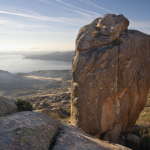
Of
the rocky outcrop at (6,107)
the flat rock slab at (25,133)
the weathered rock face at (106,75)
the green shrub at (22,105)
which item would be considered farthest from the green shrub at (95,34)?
the flat rock slab at (25,133)

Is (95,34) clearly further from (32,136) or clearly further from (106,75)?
(32,136)

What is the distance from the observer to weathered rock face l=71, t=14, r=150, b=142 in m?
7.71

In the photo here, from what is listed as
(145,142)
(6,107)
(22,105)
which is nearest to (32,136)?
(6,107)

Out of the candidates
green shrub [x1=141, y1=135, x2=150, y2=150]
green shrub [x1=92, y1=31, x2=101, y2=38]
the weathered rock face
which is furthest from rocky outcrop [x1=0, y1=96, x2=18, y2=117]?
green shrub [x1=141, y1=135, x2=150, y2=150]

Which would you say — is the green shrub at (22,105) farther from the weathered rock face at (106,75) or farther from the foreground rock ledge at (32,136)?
the weathered rock face at (106,75)

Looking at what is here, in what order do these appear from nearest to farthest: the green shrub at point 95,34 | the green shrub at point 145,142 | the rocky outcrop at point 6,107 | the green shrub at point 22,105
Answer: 1. the rocky outcrop at point 6,107
2. the green shrub at point 22,105
3. the green shrub at point 95,34
4. the green shrub at point 145,142

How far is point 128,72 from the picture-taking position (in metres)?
8.10

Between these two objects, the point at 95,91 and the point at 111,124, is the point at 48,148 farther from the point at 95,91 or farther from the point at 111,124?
the point at 111,124

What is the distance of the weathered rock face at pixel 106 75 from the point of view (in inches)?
304

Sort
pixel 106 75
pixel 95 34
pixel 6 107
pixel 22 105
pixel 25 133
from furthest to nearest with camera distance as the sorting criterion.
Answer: pixel 95 34 < pixel 106 75 < pixel 22 105 < pixel 6 107 < pixel 25 133

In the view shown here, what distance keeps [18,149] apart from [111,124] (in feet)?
21.1

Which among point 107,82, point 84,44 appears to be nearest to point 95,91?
point 107,82

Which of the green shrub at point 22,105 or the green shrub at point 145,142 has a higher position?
the green shrub at point 22,105

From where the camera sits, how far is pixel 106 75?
7.67 m
